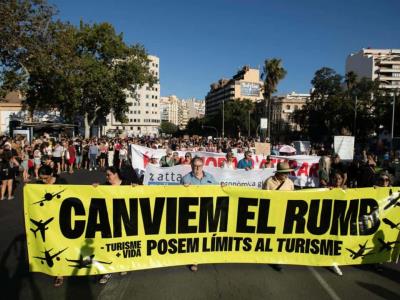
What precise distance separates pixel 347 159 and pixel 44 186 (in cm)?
1629

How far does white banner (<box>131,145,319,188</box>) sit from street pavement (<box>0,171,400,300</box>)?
15.0 ft

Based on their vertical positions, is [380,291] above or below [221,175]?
below

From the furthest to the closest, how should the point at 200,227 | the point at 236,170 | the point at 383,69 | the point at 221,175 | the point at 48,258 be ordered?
the point at 383,69, the point at 236,170, the point at 221,175, the point at 200,227, the point at 48,258

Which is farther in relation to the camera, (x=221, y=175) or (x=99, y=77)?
(x=99, y=77)

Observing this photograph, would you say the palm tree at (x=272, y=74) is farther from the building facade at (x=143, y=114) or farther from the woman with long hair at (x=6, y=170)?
the building facade at (x=143, y=114)

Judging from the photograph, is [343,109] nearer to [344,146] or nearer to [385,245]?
[344,146]

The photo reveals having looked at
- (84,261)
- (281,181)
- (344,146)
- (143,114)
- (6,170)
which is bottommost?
(84,261)

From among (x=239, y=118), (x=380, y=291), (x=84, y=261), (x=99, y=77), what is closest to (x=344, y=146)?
(x=380, y=291)

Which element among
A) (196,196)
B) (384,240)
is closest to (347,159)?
(384,240)

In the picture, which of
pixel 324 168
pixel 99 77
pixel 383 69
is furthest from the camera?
pixel 383 69

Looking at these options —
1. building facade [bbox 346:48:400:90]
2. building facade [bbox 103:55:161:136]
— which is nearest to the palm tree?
building facade [bbox 346:48:400:90]

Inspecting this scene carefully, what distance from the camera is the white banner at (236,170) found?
10266mm

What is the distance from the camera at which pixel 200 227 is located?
17.4 ft

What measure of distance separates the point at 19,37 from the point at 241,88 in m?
147
